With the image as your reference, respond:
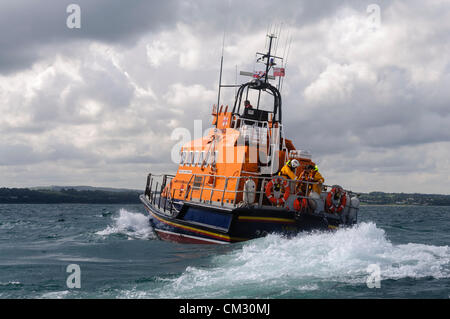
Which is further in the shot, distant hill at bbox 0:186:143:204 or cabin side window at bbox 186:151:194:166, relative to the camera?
distant hill at bbox 0:186:143:204

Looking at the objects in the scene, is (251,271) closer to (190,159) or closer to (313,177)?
(313,177)

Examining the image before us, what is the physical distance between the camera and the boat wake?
6691 mm

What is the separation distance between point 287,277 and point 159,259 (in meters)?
4.38

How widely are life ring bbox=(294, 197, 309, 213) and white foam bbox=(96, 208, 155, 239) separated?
21.9 feet

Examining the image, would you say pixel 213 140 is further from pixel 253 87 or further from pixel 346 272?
pixel 346 272

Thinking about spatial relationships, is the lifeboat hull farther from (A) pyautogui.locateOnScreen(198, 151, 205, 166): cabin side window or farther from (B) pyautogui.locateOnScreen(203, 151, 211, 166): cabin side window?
(A) pyautogui.locateOnScreen(198, 151, 205, 166): cabin side window

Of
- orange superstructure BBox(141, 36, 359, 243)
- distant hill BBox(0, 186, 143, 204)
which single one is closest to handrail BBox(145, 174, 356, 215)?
orange superstructure BBox(141, 36, 359, 243)

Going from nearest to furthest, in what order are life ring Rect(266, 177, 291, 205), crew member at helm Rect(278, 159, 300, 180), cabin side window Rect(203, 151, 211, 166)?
1. life ring Rect(266, 177, 291, 205)
2. crew member at helm Rect(278, 159, 300, 180)
3. cabin side window Rect(203, 151, 211, 166)

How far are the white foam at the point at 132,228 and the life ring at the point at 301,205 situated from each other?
6.68 m

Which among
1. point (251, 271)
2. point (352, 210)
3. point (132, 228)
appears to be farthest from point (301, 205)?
point (132, 228)

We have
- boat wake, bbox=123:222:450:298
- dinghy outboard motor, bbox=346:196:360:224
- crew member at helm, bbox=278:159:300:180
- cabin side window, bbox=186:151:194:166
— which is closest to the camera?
boat wake, bbox=123:222:450:298
